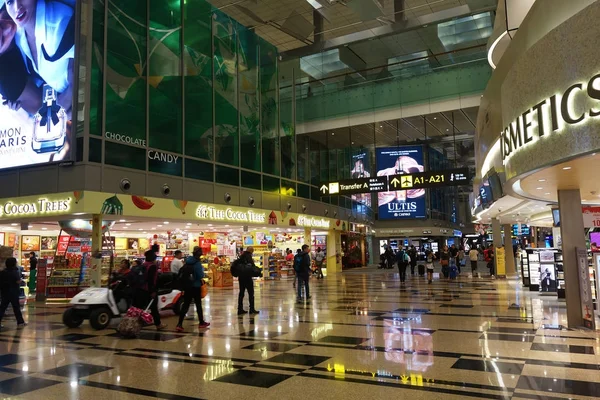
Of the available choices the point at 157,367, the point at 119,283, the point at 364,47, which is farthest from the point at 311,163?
the point at 157,367

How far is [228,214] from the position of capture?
17.6 metres

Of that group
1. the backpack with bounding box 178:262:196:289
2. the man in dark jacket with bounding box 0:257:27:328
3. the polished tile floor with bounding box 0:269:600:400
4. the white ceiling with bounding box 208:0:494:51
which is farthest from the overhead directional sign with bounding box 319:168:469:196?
the man in dark jacket with bounding box 0:257:27:328

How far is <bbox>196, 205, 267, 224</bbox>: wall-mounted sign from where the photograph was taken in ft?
53.9

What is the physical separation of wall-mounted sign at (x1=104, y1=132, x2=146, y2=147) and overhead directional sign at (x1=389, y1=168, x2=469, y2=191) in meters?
9.36

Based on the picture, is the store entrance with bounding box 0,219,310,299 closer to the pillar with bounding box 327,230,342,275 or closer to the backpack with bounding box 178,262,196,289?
the backpack with bounding box 178,262,196,289

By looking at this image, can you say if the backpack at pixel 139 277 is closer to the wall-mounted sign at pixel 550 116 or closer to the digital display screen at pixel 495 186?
the wall-mounted sign at pixel 550 116

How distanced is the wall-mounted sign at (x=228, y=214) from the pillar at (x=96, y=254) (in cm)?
372

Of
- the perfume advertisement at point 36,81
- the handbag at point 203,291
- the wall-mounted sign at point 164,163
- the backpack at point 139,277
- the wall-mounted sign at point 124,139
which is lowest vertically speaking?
the handbag at point 203,291

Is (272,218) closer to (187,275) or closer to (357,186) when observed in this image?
(357,186)

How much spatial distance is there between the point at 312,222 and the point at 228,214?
7515mm

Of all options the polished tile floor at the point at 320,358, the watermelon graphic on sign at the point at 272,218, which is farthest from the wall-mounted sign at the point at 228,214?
the polished tile floor at the point at 320,358

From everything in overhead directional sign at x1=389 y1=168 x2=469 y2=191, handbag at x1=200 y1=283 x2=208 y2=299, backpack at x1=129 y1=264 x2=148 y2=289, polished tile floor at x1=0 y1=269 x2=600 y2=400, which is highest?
overhead directional sign at x1=389 y1=168 x2=469 y2=191

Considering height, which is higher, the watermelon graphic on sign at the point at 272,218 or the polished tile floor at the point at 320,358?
the watermelon graphic on sign at the point at 272,218

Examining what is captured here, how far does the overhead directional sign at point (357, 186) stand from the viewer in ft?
61.8
